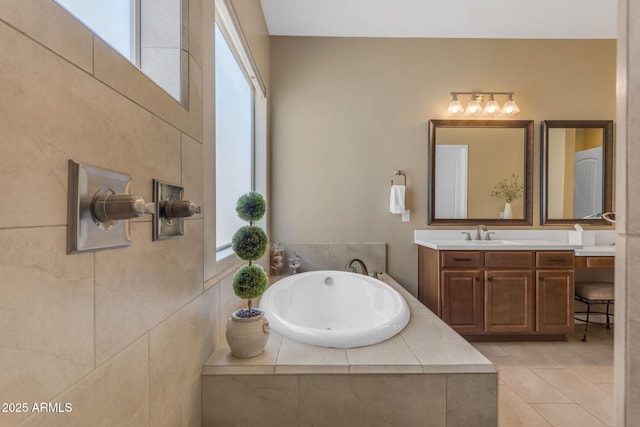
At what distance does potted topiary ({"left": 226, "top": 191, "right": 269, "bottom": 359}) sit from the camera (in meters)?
1.33

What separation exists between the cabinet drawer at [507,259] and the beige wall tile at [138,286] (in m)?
2.49

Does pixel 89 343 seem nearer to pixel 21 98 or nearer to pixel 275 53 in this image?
pixel 21 98

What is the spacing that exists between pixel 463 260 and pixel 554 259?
0.78 metres

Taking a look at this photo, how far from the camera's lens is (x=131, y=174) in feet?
2.48

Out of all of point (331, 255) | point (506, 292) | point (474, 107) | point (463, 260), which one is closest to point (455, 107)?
point (474, 107)

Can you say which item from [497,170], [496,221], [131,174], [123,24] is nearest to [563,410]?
[496,221]

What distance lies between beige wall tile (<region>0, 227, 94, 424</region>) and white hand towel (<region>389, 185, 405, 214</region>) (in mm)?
2717

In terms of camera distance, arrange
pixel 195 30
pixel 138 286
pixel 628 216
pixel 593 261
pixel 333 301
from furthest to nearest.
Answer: pixel 593 261 < pixel 333 301 < pixel 195 30 < pixel 138 286 < pixel 628 216

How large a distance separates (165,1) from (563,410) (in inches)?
111

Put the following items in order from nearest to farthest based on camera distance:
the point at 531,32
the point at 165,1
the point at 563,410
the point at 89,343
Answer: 1. the point at 89,343
2. the point at 165,1
3. the point at 563,410
4. the point at 531,32

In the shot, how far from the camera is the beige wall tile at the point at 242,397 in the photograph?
126 cm

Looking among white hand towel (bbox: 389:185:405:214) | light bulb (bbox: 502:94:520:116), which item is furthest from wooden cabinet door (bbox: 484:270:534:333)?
light bulb (bbox: 502:94:520:116)

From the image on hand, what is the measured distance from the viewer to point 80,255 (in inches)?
22.9

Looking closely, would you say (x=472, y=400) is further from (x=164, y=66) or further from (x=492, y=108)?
(x=492, y=108)
